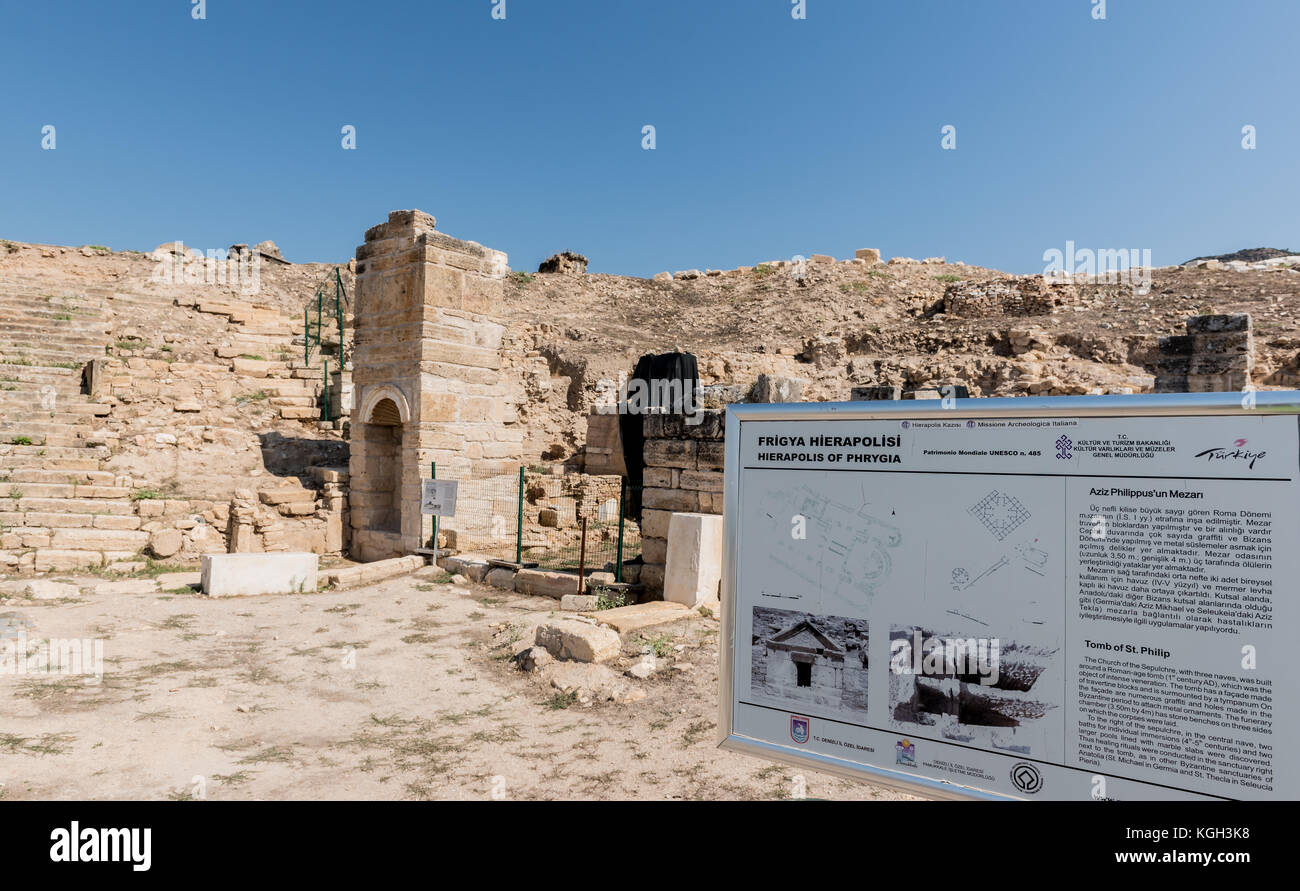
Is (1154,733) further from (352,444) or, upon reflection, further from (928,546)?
(352,444)

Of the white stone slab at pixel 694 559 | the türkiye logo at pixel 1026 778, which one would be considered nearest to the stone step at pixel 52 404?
the white stone slab at pixel 694 559

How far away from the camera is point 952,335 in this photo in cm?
2205

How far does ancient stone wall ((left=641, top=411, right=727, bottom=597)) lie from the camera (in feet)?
26.2

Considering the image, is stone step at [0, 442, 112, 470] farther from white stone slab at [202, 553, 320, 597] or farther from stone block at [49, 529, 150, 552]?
white stone slab at [202, 553, 320, 597]

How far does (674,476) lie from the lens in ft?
27.3

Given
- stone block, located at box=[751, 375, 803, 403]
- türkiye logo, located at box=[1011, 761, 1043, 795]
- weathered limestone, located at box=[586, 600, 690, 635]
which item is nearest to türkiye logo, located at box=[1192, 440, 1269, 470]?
türkiye logo, located at box=[1011, 761, 1043, 795]

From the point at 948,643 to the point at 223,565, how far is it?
366 inches

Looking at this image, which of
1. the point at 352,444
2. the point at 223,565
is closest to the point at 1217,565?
the point at 223,565

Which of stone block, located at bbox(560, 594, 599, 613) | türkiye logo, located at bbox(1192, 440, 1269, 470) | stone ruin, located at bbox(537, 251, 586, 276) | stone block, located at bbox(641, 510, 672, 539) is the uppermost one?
stone ruin, located at bbox(537, 251, 586, 276)

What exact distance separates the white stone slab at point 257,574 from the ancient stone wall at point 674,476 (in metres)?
4.65

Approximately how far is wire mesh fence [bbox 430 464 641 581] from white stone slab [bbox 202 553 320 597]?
2.21 meters
